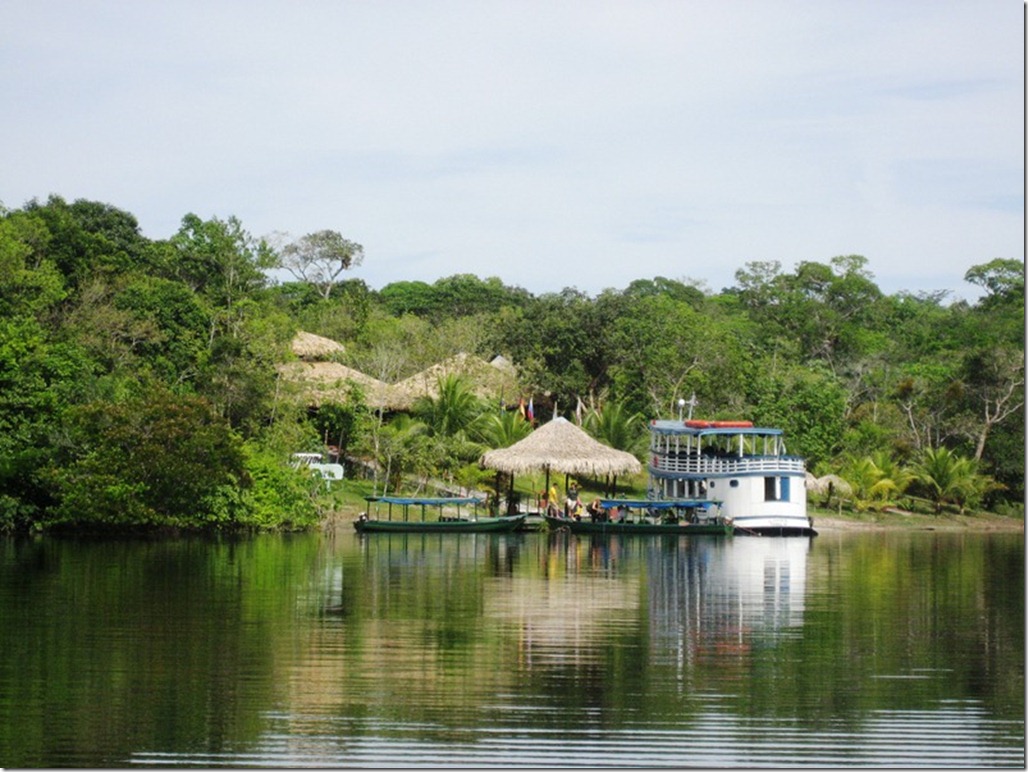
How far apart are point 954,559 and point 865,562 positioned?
1.92m

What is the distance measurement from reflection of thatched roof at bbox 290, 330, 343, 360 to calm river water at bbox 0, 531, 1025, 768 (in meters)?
13.8

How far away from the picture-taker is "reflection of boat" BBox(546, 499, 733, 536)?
27.3 m

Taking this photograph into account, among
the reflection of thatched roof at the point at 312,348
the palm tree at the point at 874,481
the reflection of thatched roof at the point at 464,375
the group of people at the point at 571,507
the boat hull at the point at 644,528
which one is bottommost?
the boat hull at the point at 644,528

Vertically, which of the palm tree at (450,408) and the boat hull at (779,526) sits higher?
the palm tree at (450,408)

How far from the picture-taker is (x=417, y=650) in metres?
11.9

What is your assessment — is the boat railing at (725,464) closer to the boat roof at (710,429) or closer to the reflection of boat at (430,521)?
the boat roof at (710,429)

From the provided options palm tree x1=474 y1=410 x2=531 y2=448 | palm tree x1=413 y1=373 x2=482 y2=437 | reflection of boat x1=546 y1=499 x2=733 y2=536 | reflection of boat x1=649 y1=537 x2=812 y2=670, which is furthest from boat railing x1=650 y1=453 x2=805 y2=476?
palm tree x1=413 y1=373 x2=482 y2=437

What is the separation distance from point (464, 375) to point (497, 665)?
22.9 meters

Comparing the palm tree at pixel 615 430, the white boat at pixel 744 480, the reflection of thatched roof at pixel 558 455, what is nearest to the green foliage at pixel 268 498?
the reflection of thatched roof at pixel 558 455

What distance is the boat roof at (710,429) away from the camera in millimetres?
28812

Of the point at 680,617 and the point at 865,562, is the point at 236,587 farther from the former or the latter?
the point at 865,562

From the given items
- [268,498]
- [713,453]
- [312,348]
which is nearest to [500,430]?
[713,453]

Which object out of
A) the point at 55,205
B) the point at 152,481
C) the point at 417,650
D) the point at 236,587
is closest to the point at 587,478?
the point at 152,481

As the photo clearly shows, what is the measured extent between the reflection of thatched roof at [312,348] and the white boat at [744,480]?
8577 mm
